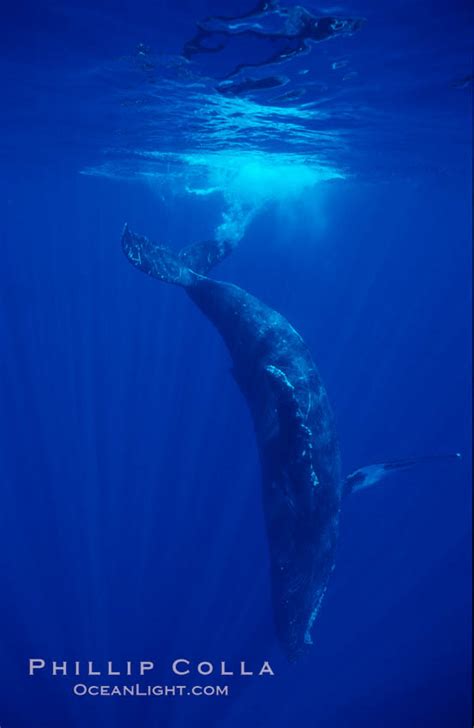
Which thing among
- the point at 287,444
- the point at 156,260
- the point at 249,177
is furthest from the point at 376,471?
the point at 249,177

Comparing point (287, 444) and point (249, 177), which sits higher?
point (249, 177)

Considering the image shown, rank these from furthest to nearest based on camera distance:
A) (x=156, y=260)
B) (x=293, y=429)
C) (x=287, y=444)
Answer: (x=156, y=260) → (x=287, y=444) → (x=293, y=429)

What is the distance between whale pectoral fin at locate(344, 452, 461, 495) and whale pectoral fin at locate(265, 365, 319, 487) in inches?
48.2

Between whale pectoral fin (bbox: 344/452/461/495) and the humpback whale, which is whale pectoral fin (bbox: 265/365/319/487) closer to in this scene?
the humpback whale

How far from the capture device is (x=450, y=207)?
54281mm

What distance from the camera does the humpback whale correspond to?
9383mm

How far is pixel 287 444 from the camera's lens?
951 centimetres

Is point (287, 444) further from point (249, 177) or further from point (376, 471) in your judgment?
point (249, 177)

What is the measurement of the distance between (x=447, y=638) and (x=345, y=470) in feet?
28.1

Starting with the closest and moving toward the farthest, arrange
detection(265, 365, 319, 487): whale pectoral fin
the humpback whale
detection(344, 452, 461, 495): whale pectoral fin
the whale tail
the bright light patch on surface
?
detection(265, 365, 319, 487): whale pectoral fin → the humpback whale → detection(344, 452, 461, 495): whale pectoral fin → the whale tail → the bright light patch on surface

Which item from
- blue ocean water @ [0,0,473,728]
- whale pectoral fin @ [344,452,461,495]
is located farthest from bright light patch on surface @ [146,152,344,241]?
whale pectoral fin @ [344,452,461,495]

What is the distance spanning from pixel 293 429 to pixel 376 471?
2.20 m

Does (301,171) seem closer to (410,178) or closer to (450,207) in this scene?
(410,178)

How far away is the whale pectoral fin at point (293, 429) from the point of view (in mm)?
9016
